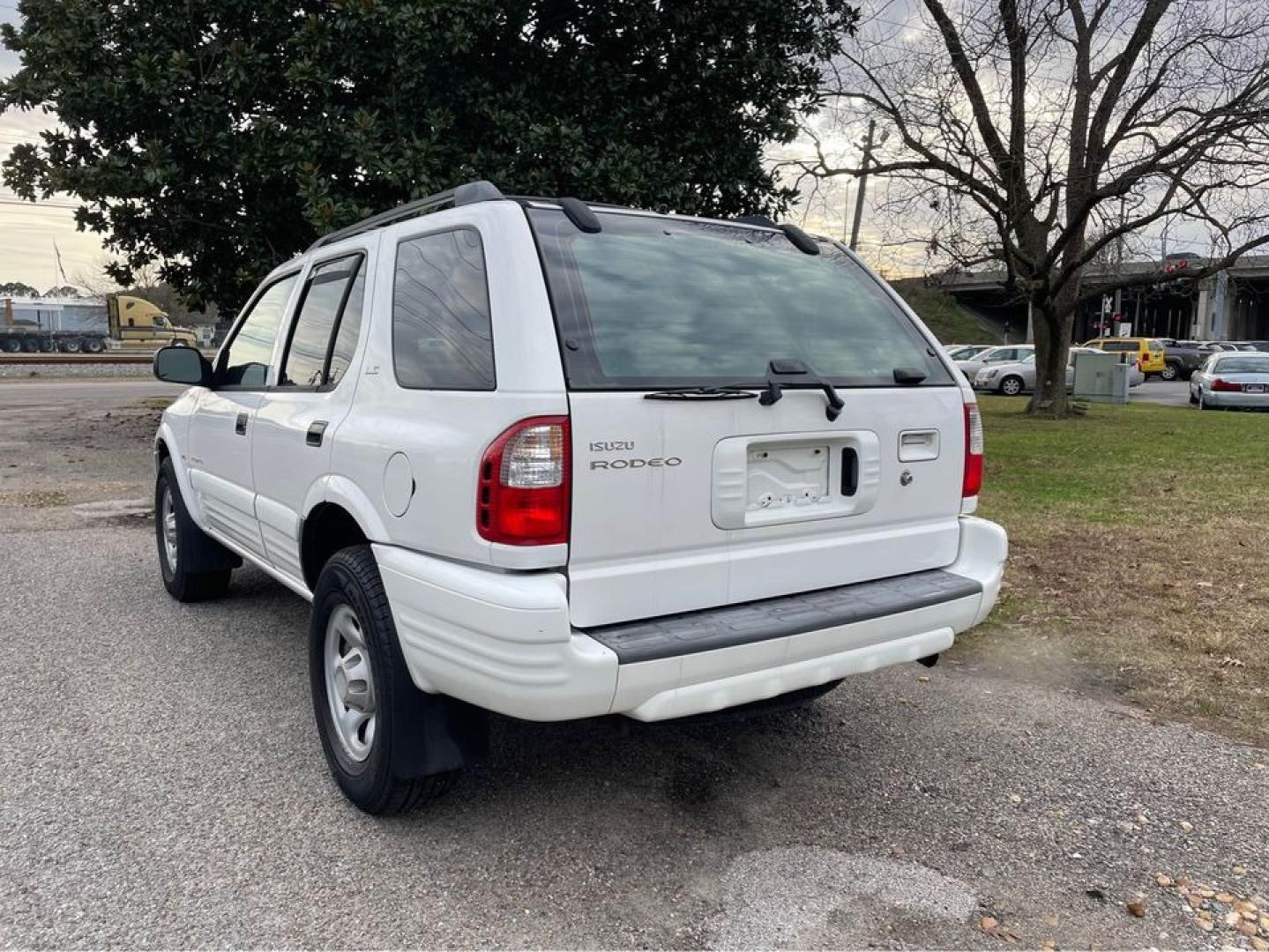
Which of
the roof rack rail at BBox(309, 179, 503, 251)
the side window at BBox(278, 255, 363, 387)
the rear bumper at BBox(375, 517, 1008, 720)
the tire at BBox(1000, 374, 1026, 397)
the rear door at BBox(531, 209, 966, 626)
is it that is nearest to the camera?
the rear bumper at BBox(375, 517, 1008, 720)

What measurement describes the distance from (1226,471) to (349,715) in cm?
1059

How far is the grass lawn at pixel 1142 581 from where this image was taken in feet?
14.5

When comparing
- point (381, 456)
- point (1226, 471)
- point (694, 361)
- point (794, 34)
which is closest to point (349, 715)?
point (381, 456)

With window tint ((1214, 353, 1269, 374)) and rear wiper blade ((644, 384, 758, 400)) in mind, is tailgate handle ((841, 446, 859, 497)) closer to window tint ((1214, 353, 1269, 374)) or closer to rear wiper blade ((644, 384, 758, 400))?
rear wiper blade ((644, 384, 758, 400))

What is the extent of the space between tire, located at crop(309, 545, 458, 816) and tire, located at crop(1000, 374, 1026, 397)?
2934 centimetres

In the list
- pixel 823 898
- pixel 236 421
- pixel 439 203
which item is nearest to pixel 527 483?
pixel 439 203

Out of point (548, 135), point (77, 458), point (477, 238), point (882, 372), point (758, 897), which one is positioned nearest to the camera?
point (758, 897)

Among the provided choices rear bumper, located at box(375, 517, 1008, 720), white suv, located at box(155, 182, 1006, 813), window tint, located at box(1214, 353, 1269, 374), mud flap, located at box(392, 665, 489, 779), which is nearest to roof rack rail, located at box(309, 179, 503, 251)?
white suv, located at box(155, 182, 1006, 813)

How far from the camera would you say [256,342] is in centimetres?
455

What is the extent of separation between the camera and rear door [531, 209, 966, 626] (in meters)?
2.60

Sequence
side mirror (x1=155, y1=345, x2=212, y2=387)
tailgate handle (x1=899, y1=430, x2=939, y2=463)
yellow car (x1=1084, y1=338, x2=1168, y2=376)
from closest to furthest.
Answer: tailgate handle (x1=899, y1=430, x2=939, y2=463) → side mirror (x1=155, y1=345, x2=212, y2=387) → yellow car (x1=1084, y1=338, x2=1168, y2=376)

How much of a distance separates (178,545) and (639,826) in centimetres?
352

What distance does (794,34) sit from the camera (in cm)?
1081

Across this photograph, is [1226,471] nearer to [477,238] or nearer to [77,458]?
[477,238]
